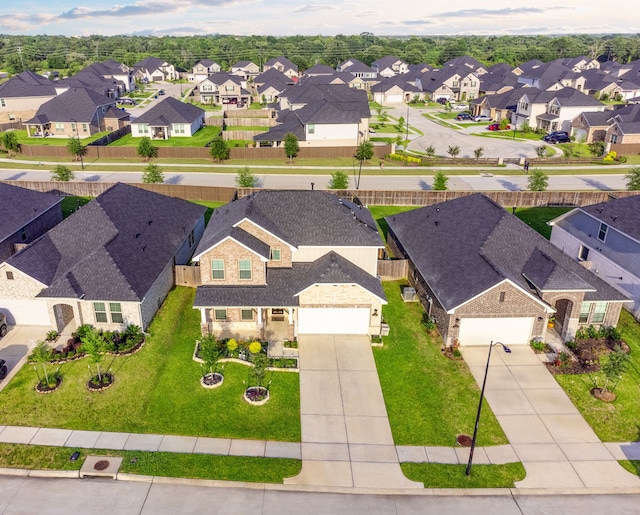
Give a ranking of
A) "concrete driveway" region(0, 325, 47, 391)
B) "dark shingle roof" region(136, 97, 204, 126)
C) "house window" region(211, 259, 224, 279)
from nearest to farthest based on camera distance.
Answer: "concrete driveway" region(0, 325, 47, 391) → "house window" region(211, 259, 224, 279) → "dark shingle roof" region(136, 97, 204, 126)

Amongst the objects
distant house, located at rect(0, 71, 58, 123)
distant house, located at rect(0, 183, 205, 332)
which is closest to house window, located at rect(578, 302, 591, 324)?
distant house, located at rect(0, 183, 205, 332)

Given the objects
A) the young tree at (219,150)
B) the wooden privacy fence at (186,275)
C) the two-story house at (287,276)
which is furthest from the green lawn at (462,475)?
the young tree at (219,150)

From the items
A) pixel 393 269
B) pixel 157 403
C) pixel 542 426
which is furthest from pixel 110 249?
pixel 542 426

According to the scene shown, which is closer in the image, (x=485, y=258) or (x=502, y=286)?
(x=502, y=286)

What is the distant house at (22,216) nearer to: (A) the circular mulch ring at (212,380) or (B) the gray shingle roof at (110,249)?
(B) the gray shingle roof at (110,249)

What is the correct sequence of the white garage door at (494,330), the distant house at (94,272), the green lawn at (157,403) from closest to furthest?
the green lawn at (157,403) → the distant house at (94,272) → the white garage door at (494,330)

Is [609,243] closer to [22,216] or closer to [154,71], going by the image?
[22,216]

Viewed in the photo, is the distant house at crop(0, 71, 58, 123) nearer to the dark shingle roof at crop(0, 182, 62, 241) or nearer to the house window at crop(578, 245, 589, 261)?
the dark shingle roof at crop(0, 182, 62, 241)
